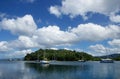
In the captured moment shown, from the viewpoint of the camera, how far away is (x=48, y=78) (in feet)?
229

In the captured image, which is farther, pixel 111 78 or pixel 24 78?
pixel 111 78

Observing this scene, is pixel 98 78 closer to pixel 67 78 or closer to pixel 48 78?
pixel 67 78

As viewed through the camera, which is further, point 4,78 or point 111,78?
point 111,78

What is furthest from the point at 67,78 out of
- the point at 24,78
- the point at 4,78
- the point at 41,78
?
the point at 4,78

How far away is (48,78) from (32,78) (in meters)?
4.78

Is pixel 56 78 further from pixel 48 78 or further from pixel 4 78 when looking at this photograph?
pixel 4 78

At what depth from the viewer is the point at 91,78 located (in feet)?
238

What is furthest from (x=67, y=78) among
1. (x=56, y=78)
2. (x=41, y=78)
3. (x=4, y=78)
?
(x=4, y=78)

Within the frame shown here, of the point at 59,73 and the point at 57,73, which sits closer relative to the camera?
the point at 57,73

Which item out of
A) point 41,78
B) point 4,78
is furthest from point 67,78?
point 4,78

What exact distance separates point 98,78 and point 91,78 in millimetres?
2264

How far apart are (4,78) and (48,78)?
511 inches

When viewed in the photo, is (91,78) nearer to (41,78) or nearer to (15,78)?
(41,78)

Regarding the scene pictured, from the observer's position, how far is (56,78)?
7081cm
